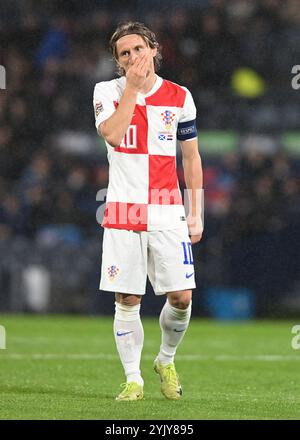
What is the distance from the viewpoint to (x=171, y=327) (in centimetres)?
646

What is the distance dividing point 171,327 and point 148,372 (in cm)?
179

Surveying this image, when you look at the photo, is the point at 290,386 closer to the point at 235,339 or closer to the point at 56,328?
the point at 235,339

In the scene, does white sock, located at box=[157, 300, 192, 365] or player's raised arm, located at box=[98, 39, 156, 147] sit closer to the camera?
player's raised arm, located at box=[98, 39, 156, 147]

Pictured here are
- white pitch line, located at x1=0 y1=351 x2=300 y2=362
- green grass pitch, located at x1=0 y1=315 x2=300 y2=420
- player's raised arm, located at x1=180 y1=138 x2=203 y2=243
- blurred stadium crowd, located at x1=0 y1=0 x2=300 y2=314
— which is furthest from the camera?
blurred stadium crowd, located at x1=0 y1=0 x2=300 y2=314

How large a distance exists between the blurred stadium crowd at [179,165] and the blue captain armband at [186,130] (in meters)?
7.56

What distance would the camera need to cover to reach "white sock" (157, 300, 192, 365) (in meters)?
6.43

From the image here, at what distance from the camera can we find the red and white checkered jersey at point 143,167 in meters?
6.29

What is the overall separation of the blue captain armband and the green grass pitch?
1.54 meters

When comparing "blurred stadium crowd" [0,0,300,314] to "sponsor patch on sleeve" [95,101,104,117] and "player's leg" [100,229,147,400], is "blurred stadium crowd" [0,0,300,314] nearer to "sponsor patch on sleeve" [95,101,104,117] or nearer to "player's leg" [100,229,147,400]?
"player's leg" [100,229,147,400]

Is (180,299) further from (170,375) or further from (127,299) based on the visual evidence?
(170,375)

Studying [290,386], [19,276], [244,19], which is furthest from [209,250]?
[290,386]

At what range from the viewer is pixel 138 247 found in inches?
248

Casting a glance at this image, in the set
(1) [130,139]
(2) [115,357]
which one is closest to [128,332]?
(1) [130,139]

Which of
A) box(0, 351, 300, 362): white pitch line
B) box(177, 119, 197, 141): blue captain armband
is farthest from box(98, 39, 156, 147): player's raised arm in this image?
box(0, 351, 300, 362): white pitch line
